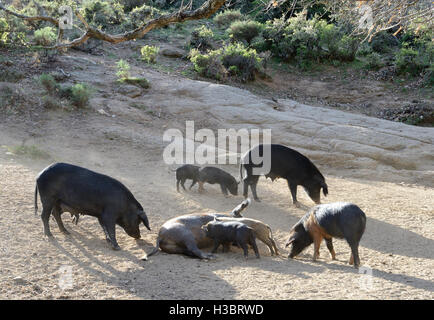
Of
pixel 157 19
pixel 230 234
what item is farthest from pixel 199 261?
pixel 157 19

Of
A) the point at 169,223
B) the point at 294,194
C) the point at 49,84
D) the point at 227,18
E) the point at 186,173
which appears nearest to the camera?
the point at 169,223

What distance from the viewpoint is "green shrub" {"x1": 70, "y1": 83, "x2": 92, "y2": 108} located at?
13188mm

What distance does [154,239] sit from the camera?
268 inches

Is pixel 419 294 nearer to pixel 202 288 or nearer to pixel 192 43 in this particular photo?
pixel 202 288

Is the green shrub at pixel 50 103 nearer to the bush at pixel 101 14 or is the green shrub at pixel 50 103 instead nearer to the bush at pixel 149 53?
the bush at pixel 149 53

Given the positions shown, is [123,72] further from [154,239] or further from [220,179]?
[154,239]

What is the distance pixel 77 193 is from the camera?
20.8ft

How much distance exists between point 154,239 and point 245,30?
62.1 feet

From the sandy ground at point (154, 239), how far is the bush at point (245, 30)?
12.8 m

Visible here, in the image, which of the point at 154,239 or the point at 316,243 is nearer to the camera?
the point at 316,243

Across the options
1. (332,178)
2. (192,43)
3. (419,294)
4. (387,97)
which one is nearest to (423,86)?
(387,97)

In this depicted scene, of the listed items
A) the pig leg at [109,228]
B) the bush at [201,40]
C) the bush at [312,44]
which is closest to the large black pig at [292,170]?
the pig leg at [109,228]

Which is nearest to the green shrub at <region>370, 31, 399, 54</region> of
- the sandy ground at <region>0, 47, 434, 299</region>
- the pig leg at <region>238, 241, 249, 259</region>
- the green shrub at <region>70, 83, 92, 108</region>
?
the sandy ground at <region>0, 47, 434, 299</region>

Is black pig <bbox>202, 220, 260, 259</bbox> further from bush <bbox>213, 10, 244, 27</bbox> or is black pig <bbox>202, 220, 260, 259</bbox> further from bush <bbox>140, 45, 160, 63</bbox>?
bush <bbox>213, 10, 244, 27</bbox>
